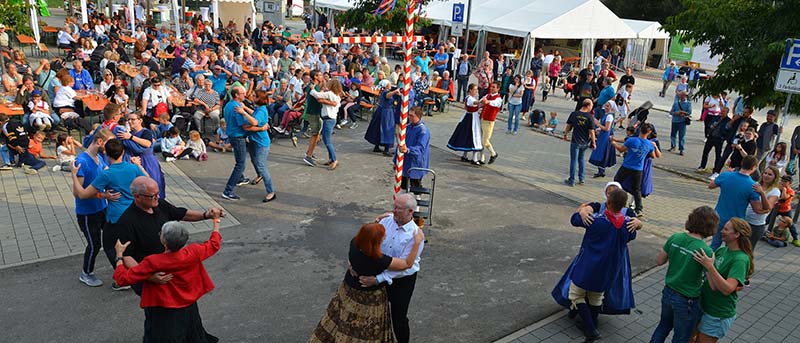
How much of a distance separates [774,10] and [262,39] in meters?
21.6

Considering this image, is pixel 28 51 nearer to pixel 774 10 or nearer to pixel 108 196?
pixel 108 196

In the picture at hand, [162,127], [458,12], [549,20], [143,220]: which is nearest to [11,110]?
[162,127]

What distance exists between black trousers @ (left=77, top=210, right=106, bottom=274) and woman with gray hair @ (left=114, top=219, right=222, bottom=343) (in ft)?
5.95

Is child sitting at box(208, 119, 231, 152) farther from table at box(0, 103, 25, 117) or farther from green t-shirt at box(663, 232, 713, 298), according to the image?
green t-shirt at box(663, 232, 713, 298)

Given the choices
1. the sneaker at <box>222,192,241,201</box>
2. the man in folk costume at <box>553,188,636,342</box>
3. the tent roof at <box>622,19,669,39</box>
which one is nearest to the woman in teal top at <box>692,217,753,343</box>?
the man in folk costume at <box>553,188,636,342</box>

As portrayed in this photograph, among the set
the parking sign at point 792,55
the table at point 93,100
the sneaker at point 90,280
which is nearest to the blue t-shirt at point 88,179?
the sneaker at point 90,280

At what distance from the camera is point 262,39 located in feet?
89.1

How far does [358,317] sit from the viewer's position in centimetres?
442

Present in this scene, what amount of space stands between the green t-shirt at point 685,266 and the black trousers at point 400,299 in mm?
2042

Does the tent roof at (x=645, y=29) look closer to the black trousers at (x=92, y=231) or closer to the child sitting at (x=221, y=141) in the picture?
the child sitting at (x=221, y=141)

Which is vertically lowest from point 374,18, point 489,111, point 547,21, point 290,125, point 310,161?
point 310,161

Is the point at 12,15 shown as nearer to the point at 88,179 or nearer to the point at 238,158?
the point at 238,158

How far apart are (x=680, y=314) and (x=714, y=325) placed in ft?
0.81

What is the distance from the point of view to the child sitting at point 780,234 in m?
8.37
